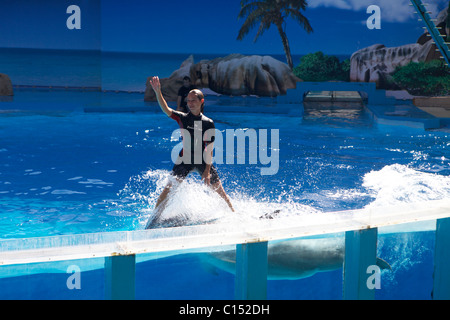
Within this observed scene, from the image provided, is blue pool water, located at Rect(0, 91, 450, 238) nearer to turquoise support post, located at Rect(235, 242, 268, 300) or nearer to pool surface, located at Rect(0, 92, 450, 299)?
pool surface, located at Rect(0, 92, 450, 299)

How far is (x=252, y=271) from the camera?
5.96 ft

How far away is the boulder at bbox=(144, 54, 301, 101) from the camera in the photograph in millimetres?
18391

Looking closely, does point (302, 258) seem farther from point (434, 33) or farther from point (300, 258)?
point (434, 33)

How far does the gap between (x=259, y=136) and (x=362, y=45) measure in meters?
9.86

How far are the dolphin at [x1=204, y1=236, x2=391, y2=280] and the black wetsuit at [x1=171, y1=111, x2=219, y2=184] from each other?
6.66ft

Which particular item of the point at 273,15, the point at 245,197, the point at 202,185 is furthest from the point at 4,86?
the point at 202,185

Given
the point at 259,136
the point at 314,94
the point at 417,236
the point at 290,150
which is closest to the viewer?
the point at 417,236

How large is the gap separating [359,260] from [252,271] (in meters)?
0.42

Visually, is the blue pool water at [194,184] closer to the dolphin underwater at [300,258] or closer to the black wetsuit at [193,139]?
the dolphin underwater at [300,258]

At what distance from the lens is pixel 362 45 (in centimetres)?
1884

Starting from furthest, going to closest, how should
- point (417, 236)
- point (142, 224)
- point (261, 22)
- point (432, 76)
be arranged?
point (261, 22) → point (432, 76) → point (142, 224) → point (417, 236)

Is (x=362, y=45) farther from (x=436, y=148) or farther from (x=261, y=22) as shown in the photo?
(x=436, y=148)
